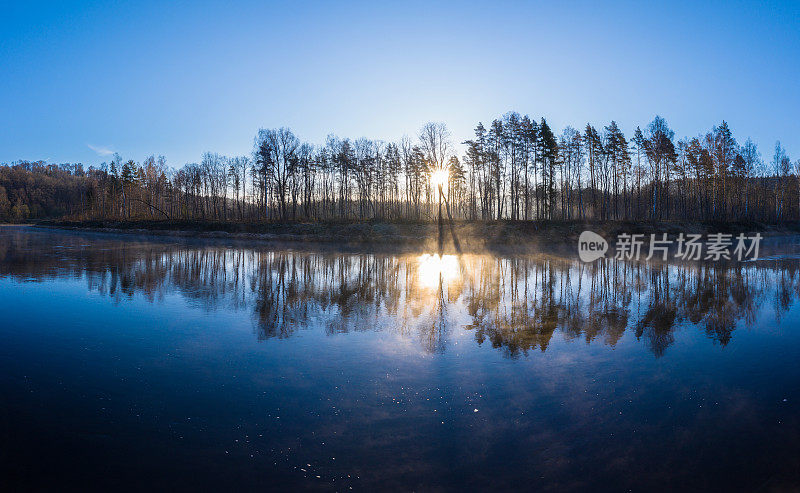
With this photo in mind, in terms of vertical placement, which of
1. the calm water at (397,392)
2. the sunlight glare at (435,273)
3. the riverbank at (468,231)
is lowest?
the calm water at (397,392)

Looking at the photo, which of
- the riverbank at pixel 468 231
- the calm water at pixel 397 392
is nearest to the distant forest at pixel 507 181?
the riverbank at pixel 468 231

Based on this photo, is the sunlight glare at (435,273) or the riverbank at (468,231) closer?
the sunlight glare at (435,273)

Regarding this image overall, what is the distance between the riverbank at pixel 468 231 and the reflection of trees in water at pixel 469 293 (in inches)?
721

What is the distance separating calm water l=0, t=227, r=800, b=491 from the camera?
4188 millimetres

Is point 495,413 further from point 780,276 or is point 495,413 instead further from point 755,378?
point 780,276

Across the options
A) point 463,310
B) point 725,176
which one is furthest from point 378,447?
point 725,176

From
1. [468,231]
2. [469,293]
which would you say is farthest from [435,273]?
[468,231]

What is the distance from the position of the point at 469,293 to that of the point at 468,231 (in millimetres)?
32501

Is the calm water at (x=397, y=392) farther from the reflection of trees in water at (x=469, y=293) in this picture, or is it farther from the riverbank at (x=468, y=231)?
the riverbank at (x=468, y=231)

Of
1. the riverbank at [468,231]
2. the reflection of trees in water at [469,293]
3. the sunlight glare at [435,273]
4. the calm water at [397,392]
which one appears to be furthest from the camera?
the riverbank at [468,231]

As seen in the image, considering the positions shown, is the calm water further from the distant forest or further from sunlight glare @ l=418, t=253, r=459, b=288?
the distant forest

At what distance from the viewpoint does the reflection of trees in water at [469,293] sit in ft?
32.2

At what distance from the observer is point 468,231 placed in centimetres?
4622

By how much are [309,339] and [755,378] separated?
822 cm
